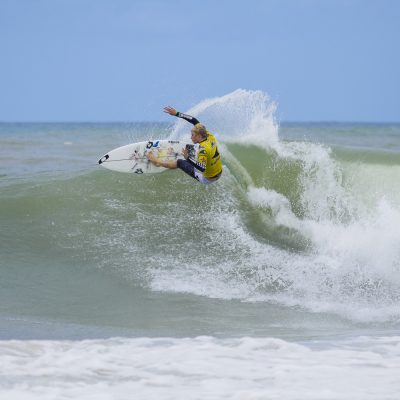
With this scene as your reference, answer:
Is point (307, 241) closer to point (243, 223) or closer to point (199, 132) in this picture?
point (243, 223)

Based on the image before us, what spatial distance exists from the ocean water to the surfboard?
594 mm

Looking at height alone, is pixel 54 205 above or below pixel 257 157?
below

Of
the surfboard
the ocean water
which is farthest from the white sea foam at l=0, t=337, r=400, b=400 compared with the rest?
the surfboard

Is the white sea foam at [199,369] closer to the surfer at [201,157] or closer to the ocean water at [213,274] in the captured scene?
the ocean water at [213,274]

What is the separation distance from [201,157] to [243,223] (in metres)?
1.47

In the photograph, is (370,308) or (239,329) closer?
(239,329)

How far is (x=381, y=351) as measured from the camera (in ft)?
15.6

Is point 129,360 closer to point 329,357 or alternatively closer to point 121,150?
point 329,357

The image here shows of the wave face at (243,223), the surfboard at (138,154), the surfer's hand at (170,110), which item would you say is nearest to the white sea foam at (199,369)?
the wave face at (243,223)

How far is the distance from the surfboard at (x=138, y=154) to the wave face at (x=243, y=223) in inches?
23.3

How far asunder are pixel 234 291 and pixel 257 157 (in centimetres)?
549

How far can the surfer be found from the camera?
8.74 meters

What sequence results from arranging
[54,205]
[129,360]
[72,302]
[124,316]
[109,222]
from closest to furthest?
1. [129,360]
2. [124,316]
3. [72,302]
4. [109,222]
5. [54,205]

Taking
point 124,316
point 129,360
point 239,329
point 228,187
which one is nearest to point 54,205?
point 228,187
